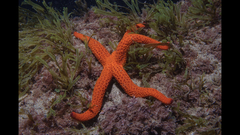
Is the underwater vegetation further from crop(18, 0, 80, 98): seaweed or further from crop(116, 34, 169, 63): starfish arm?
crop(116, 34, 169, 63): starfish arm

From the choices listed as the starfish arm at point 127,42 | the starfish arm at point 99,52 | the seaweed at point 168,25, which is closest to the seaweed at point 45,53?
the starfish arm at point 99,52

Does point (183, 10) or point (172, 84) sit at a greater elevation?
Answer: point (183, 10)

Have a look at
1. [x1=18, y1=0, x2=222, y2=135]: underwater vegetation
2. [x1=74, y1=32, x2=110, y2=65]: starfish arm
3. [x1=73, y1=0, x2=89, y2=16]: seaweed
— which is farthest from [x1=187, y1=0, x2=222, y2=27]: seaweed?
[x1=73, y1=0, x2=89, y2=16]: seaweed

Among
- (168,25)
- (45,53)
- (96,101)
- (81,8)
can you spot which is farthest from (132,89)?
(81,8)

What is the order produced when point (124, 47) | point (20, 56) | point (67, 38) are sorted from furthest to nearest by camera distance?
point (67, 38) → point (20, 56) → point (124, 47)

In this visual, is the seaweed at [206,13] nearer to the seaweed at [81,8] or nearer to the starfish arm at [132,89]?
the starfish arm at [132,89]

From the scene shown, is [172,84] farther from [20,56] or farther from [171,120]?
[20,56]

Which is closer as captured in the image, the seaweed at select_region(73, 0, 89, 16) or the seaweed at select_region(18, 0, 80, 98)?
the seaweed at select_region(18, 0, 80, 98)
